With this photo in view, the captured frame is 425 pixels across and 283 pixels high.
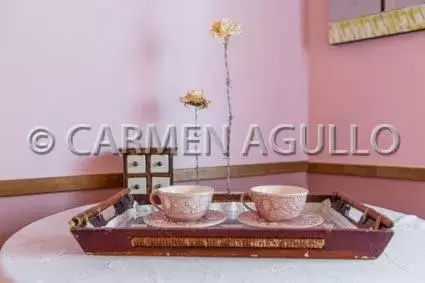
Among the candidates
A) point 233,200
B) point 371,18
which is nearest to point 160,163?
point 233,200

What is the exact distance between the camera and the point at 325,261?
75 centimetres

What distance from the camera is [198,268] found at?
73cm

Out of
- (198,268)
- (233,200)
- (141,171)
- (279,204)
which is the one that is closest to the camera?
(198,268)

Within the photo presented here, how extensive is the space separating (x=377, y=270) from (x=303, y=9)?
143 cm

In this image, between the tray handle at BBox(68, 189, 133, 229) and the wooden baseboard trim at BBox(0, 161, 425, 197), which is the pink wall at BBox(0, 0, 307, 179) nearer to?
the wooden baseboard trim at BBox(0, 161, 425, 197)

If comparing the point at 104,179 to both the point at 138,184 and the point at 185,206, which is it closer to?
the point at 138,184

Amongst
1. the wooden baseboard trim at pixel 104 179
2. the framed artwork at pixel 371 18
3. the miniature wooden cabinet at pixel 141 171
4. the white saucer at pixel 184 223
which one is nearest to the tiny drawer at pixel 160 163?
the miniature wooden cabinet at pixel 141 171

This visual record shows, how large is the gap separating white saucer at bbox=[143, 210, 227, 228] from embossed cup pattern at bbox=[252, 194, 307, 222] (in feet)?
0.31

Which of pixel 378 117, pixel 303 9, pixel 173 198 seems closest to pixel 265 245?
pixel 173 198

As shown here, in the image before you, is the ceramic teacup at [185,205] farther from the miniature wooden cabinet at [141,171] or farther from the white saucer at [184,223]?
the miniature wooden cabinet at [141,171]

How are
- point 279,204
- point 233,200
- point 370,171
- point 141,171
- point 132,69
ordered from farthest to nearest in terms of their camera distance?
point 370,171 < point 132,69 < point 141,171 < point 233,200 < point 279,204

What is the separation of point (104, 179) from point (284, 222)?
865 millimetres

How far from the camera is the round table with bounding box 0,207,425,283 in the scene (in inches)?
26.9

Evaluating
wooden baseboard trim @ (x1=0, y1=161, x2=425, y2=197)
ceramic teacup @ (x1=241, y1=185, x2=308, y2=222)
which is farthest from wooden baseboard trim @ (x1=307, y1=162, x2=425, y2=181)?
ceramic teacup @ (x1=241, y1=185, x2=308, y2=222)
